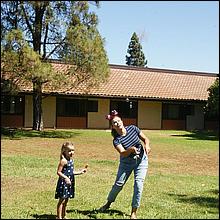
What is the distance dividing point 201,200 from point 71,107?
75.0ft

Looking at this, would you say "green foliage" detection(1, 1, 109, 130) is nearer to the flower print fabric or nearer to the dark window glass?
the dark window glass

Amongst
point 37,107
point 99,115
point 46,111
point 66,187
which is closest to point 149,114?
point 99,115

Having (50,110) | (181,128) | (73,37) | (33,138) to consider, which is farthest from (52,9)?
(181,128)

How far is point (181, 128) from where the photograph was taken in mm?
33594

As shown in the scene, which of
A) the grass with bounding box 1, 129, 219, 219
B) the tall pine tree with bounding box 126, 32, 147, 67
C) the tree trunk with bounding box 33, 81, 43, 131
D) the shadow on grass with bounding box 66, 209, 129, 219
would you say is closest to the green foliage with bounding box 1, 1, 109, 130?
the tree trunk with bounding box 33, 81, 43, 131

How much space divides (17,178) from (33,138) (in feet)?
40.3

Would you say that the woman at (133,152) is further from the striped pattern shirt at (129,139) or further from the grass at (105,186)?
the grass at (105,186)

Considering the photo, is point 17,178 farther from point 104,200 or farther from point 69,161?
point 69,161

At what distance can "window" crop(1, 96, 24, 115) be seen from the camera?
2922 cm

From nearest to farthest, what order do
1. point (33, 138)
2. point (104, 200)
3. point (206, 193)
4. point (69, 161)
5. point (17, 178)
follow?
point (69, 161)
point (104, 200)
point (206, 193)
point (17, 178)
point (33, 138)

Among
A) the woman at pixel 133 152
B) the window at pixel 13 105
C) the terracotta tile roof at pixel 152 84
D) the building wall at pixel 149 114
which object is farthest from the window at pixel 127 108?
the woman at pixel 133 152

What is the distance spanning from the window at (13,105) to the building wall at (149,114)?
796 centimetres

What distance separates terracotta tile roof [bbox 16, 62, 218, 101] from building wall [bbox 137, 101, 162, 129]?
3.15 ft

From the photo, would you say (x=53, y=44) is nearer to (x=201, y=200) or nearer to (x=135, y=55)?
(x=201, y=200)
